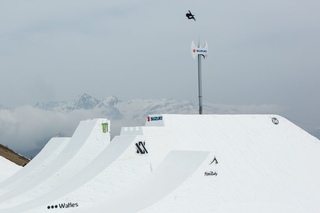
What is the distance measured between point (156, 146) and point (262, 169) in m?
6.73

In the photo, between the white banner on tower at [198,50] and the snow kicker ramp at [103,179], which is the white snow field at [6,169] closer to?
the snow kicker ramp at [103,179]

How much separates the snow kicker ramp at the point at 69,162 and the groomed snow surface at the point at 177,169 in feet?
0.19

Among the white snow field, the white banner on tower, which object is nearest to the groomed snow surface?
the white banner on tower

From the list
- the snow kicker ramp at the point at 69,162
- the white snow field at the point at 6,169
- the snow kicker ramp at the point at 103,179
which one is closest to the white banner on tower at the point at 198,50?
the snow kicker ramp at the point at 69,162

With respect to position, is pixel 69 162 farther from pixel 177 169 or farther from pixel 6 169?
pixel 6 169

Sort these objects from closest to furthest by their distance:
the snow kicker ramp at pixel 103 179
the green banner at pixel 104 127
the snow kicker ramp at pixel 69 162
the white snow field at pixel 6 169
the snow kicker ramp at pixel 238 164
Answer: the snow kicker ramp at pixel 238 164 < the snow kicker ramp at pixel 103 179 < the snow kicker ramp at pixel 69 162 < the green banner at pixel 104 127 < the white snow field at pixel 6 169

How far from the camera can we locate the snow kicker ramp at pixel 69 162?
1180 inches

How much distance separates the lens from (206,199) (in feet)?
80.6

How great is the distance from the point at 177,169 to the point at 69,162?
301 inches

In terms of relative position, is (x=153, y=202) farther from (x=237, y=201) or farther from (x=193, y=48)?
(x=193, y=48)

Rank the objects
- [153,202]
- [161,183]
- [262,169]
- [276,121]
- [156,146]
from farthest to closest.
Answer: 1. [276,121]
2. [262,169]
3. [156,146]
4. [161,183]
5. [153,202]

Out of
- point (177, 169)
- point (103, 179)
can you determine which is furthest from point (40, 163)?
point (177, 169)

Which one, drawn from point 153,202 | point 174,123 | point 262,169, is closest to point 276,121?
point 262,169

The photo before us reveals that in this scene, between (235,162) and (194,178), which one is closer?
(194,178)
